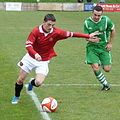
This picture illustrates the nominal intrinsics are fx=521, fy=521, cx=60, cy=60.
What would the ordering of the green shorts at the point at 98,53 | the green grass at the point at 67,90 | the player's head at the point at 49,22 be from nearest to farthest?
the green grass at the point at 67,90 → the player's head at the point at 49,22 → the green shorts at the point at 98,53

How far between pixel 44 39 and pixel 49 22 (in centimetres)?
55

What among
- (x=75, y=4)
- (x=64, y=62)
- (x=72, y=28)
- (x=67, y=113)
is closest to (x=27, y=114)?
(x=67, y=113)

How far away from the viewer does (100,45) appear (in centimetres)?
1302

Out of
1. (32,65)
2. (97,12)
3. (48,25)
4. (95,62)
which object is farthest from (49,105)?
(97,12)

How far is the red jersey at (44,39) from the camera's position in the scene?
35.7ft

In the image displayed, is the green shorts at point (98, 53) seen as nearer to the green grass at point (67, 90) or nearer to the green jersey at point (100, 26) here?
the green jersey at point (100, 26)

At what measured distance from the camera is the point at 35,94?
12.2 metres

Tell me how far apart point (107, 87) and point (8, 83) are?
2.61 meters

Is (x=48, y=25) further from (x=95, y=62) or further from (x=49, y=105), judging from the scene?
(x=95, y=62)

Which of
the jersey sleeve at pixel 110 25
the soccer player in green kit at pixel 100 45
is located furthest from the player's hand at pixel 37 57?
the jersey sleeve at pixel 110 25

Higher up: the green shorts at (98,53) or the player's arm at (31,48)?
the player's arm at (31,48)

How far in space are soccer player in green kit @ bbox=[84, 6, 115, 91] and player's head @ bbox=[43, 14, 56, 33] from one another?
213cm

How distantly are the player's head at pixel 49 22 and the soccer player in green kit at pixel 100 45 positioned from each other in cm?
213

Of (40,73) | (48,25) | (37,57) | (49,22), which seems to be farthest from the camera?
(40,73)
